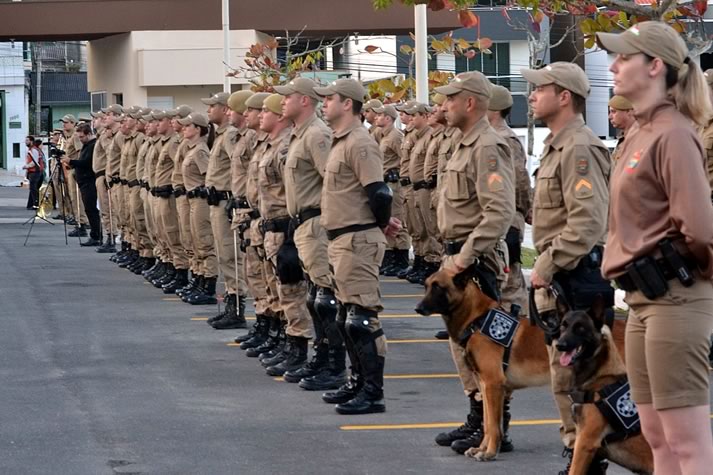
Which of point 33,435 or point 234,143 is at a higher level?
point 234,143

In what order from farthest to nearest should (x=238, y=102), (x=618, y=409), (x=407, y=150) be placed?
(x=407, y=150) → (x=238, y=102) → (x=618, y=409)

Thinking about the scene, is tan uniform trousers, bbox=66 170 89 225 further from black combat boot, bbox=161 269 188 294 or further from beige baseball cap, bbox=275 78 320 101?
beige baseball cap, bbox=275 78 320 101

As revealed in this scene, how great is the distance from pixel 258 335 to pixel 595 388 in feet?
21.4

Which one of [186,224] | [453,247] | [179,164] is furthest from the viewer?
[179,164]

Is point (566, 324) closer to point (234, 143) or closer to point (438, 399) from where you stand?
point (438, 399)

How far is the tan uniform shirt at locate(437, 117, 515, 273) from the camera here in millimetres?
8008

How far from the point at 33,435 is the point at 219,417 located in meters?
1.28

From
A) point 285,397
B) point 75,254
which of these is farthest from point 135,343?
point 75,254

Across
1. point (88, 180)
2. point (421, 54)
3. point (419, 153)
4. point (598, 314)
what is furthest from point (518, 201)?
point (88, 180)

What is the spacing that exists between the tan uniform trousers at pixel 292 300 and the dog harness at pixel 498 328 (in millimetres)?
3422

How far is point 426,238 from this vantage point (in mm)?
18938

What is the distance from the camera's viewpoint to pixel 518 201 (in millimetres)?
11852

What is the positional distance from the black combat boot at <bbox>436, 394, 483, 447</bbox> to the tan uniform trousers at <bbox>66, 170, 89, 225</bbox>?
18.7 metres

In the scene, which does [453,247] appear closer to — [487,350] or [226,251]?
[487,350]
